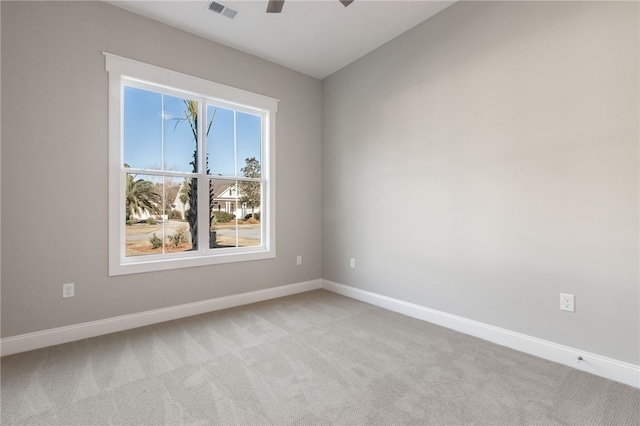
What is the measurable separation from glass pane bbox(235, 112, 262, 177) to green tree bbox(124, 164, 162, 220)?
98 centimetres

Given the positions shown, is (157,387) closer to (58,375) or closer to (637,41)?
(58,375)

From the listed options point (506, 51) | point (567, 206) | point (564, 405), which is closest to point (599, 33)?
point (506, 51)

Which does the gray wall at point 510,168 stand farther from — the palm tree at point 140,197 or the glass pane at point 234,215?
the palm tree at point 140,197

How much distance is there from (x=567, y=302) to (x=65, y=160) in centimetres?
416

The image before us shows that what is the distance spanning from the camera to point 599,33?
2039 millimetres

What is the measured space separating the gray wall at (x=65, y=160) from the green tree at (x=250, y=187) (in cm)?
104

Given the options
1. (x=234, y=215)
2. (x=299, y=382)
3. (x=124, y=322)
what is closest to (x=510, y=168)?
(x=299, y=382)

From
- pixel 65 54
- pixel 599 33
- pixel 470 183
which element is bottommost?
pixel 470 183

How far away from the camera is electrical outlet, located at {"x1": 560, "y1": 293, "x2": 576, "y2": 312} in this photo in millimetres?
2158

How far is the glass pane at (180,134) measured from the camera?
3217mm

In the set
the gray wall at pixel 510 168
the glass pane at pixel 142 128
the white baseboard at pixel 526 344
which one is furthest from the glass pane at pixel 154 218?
the white baseboard at pixel 526 344

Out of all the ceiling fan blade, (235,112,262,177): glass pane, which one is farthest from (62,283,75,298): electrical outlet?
the ceiling fan blade

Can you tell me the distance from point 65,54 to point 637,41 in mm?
4252

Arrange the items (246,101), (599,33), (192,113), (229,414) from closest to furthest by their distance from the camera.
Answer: (229,414)
(599,33)
(192,113)
(246,101)
